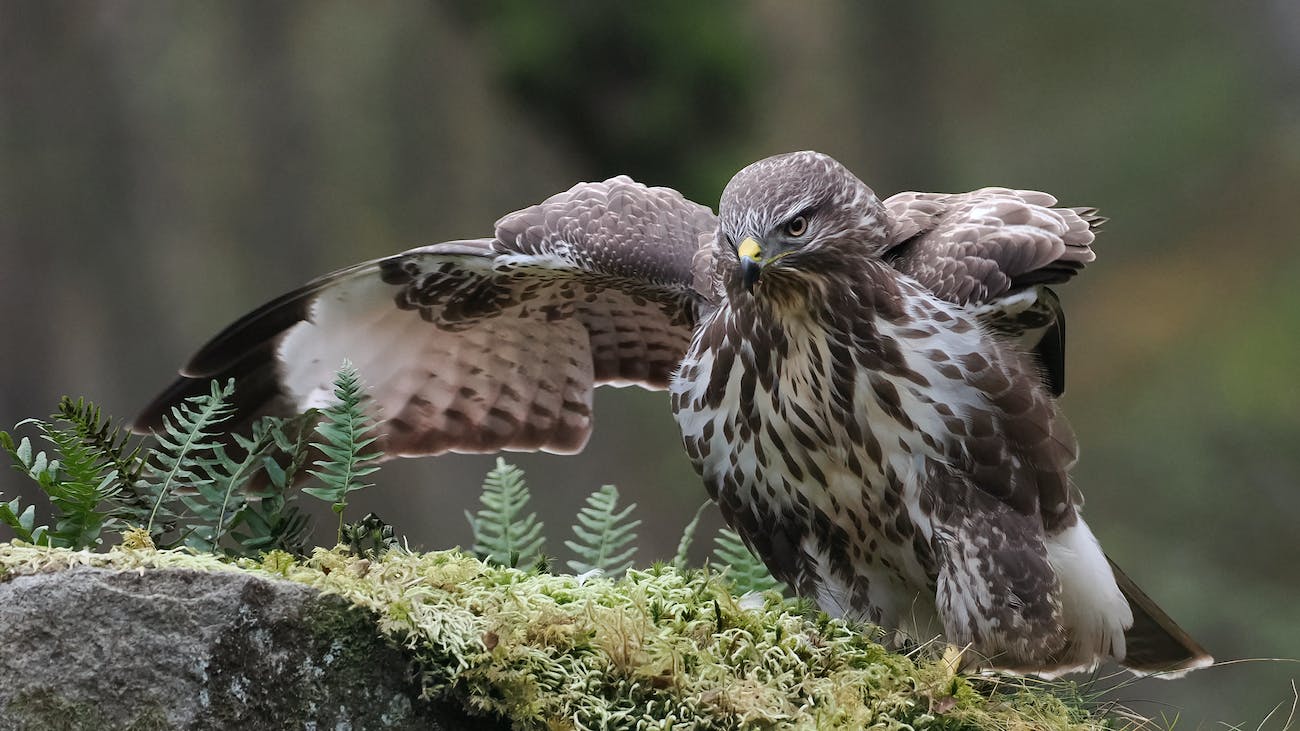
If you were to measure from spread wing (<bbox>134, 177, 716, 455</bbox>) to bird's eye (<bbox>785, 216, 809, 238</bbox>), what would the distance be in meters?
0.76

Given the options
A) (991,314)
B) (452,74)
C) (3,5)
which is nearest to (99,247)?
(3,5)

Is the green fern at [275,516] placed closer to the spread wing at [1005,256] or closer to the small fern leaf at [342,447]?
the small fern leaf at [342,447]

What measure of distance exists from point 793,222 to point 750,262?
230 millimetres

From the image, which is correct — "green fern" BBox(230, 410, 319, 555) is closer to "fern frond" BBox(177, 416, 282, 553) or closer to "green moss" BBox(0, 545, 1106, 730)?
"fern frond" BBox(177, 416, 282, 553)

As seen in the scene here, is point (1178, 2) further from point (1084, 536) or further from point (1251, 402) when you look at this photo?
point (1084, 536)

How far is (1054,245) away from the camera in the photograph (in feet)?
11.5

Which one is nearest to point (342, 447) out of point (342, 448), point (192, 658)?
point (342, 448)

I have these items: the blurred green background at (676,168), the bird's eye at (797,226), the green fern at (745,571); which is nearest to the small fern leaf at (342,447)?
the bird's eye at (797,226)

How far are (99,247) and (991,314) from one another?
553 cm

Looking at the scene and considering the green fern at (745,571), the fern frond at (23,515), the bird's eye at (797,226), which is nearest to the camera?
the fern frond at (23,515)

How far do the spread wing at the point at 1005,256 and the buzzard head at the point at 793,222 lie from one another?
0.24 m

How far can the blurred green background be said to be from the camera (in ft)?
24.0

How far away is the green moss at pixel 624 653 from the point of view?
2404 mm

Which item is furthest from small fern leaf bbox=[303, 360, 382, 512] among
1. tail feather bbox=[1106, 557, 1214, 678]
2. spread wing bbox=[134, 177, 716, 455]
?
tail feather bbox=[1106, 557, 1214, 678]
